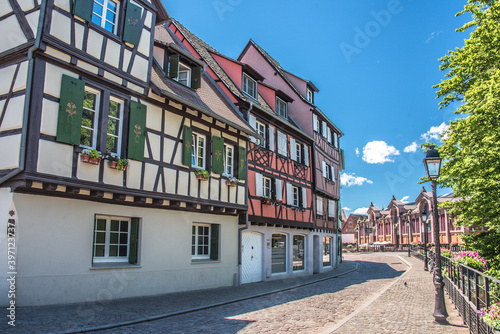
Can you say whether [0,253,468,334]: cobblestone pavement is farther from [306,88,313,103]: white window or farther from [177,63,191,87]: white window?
[306,88,313,103]: white window

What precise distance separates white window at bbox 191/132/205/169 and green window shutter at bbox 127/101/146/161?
265cm

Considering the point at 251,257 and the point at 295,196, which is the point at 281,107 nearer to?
the point at 295,196

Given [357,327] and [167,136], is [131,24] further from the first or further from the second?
[357,327]

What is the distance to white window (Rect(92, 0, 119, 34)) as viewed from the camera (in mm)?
10656

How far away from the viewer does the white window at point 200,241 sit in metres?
14.7

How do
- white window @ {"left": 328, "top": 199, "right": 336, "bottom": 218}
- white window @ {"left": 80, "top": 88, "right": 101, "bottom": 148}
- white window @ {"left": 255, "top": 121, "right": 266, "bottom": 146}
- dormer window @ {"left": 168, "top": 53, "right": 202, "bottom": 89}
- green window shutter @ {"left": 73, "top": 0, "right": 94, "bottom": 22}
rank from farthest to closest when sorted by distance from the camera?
white window @ {"left": 328, "top": 199, "right": 336, "bottom": 218}, white window @ {"left": 255, "top": 121, "right": 266, "bottom": 146}, dormer window @ {"left": 168, "top": 53, "right": 202, "bottom": 89}, white window @ {"left": 80, "top": 88, "right": 101, "bottom": 148}, green window shutter @ {"left": 73, "top": 0, "right": 94, "bottom": 22}

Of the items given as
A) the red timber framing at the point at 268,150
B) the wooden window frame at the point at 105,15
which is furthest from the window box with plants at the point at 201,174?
the wooden window frame at the point at 105,15

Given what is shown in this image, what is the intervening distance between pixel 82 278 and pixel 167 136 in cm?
488

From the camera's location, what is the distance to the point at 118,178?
10.8m

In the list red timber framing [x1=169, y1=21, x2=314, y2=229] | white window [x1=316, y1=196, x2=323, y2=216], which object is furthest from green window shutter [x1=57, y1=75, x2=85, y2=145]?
white window [x1=316, y1=196, x2=323, y2=216]

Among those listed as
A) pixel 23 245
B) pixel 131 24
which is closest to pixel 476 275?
pixel 23 245

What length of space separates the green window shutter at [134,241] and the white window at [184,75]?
5.88 m

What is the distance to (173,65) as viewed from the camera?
567 inches

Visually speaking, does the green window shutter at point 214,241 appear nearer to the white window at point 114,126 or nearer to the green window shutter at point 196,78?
the green window shutter at point 196,78
